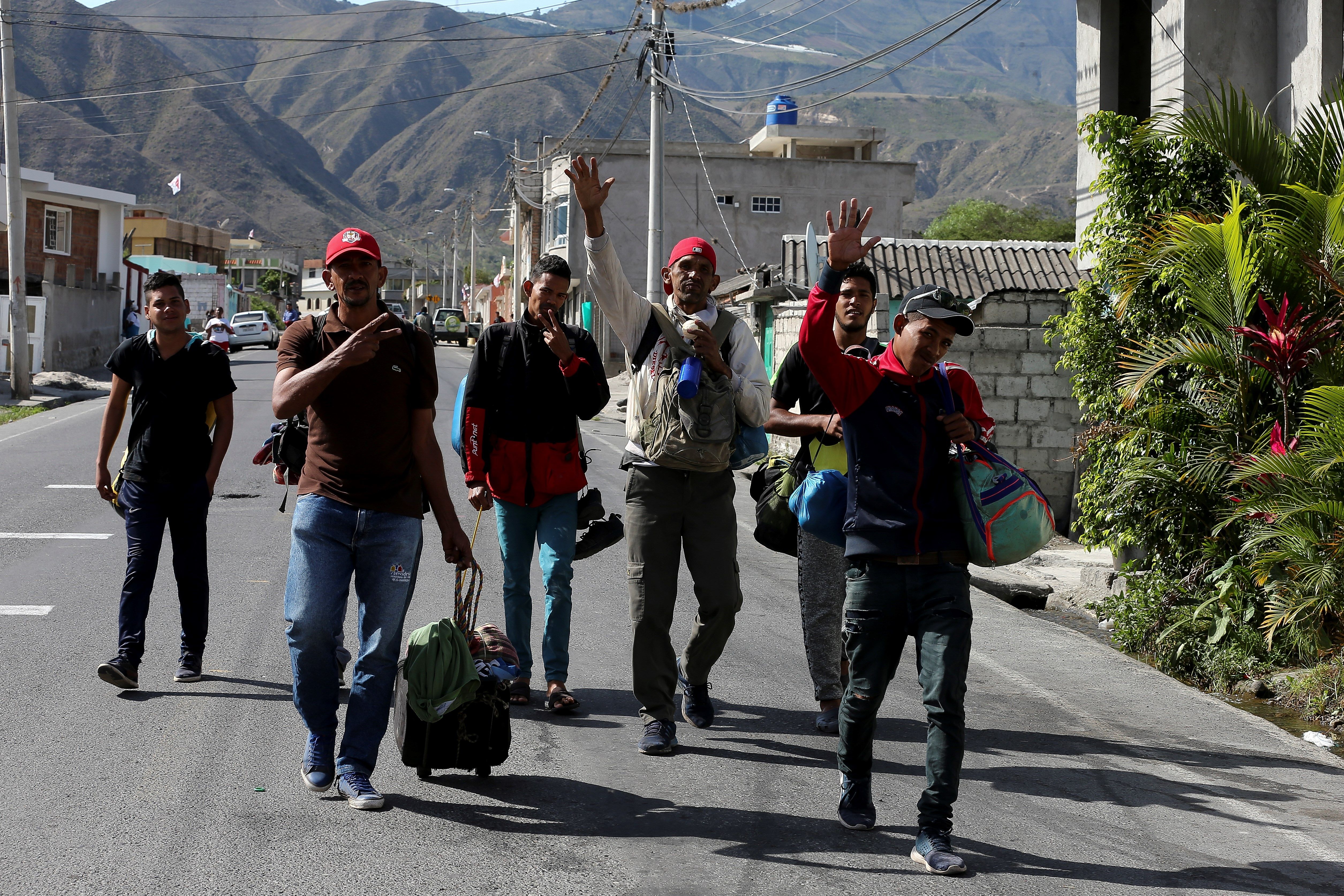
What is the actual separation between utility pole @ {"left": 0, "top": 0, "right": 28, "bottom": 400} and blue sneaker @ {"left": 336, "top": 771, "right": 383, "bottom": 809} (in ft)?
73.6

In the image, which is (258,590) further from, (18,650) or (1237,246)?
(1237,246)

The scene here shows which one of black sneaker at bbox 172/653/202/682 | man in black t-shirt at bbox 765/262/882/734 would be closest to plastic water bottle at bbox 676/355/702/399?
man in black t-shirt at bbox 765/262/882/734

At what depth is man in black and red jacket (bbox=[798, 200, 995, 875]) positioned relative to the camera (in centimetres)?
423

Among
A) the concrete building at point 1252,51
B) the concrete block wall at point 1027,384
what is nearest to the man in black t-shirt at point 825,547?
the concrete building at point 1252,51

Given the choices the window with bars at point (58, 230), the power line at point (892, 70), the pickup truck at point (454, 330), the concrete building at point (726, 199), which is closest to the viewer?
the power line at point (892, 70)

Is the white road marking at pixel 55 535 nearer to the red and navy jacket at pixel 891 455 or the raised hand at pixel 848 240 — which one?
the red and navy jacket at pixel 891 455

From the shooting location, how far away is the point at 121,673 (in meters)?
5.98

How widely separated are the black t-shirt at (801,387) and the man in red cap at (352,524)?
71.3 inches

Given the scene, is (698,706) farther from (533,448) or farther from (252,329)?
(252,329)

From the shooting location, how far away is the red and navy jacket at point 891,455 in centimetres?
433

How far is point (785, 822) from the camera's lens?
4594 millimetres

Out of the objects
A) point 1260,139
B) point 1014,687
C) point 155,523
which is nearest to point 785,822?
point 1014,687

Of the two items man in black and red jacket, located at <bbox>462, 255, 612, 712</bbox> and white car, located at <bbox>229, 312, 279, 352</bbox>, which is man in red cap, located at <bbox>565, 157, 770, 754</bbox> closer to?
man in black and red jacket, located at <bbox>462, 255, 612, 712</bbox>

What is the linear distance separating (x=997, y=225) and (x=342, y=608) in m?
71.0
